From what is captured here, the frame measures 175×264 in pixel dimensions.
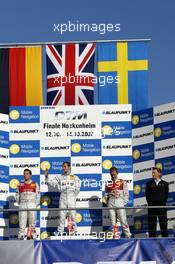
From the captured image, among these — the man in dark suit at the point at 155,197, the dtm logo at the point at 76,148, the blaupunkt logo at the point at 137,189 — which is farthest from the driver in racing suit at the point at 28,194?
the blaupunkt logo at the point at 137,189

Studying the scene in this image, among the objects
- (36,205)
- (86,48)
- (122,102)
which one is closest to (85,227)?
(36,205)

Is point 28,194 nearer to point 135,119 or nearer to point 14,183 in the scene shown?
point 14,183

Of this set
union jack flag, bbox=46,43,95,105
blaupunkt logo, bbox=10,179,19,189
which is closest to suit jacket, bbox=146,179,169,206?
blaupunkt logo, bbox=10,179,19,189

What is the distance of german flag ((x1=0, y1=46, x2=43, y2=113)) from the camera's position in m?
22.2

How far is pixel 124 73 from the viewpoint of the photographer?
22125mm

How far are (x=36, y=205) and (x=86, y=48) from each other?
5.50 metres

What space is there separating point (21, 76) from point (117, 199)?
5300mm

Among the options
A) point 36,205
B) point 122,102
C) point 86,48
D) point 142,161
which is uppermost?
point 86,48

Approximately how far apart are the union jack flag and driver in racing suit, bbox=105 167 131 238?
3688mm

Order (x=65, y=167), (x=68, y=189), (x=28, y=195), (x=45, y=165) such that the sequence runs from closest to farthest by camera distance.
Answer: (x=28, y=195) < (x=65, y=167) < (x=68, y=189) < (x=45, y=165)

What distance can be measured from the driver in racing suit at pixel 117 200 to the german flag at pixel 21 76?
13.7 ft

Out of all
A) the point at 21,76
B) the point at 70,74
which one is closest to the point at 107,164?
the point at 70,74

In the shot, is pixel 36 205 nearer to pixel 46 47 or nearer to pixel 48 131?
pixel 48 131

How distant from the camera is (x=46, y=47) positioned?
22.7m
